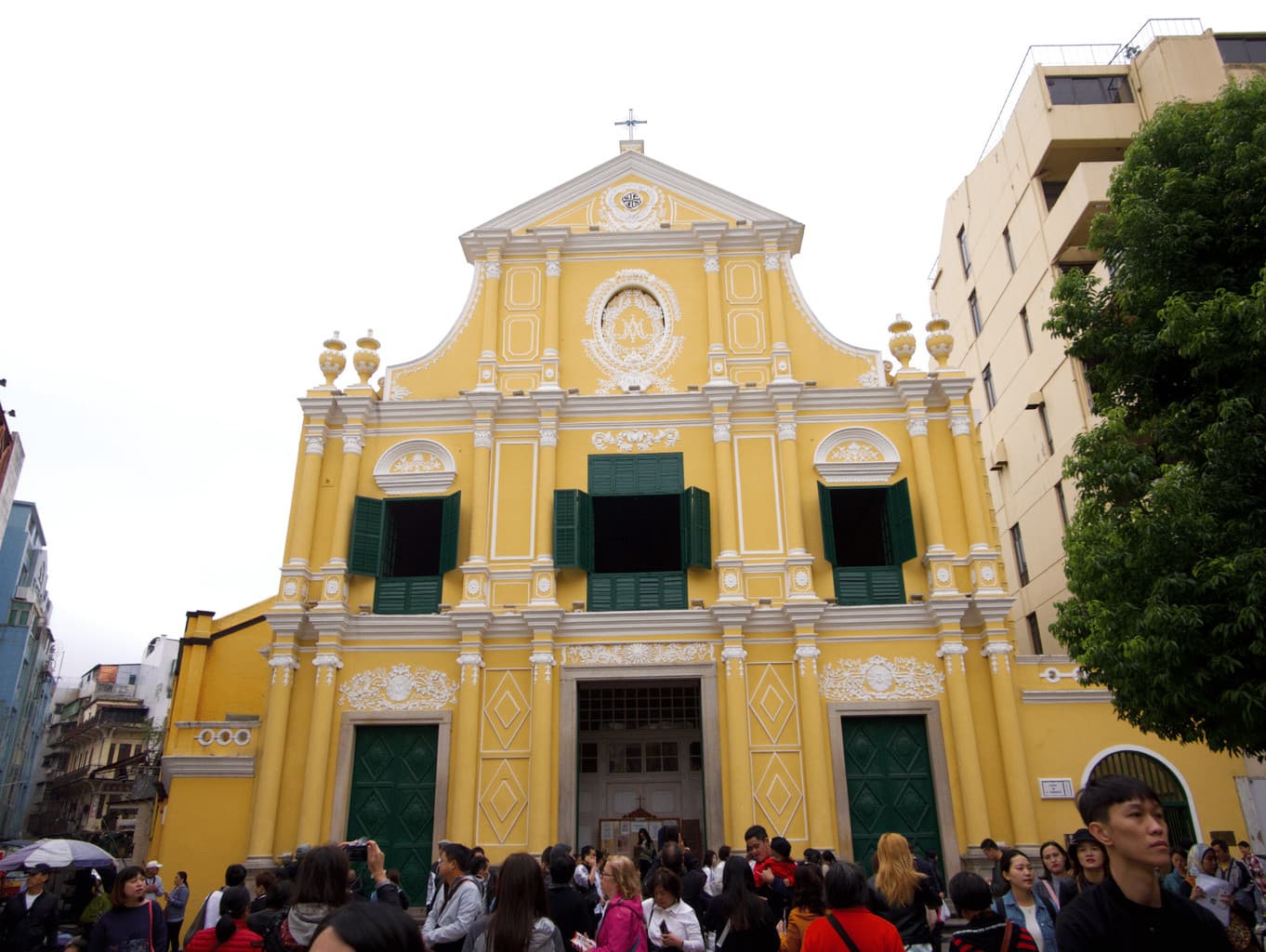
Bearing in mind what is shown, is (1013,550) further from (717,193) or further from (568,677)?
(568,677)

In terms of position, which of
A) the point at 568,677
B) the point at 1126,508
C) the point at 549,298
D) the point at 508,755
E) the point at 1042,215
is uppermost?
the point at 1042,215

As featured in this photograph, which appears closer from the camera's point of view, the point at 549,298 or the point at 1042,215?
the point at 549,298

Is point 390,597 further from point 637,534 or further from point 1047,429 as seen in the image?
point 1047,429

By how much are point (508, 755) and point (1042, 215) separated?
59.2 ft

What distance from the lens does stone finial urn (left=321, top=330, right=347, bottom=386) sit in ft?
55.7

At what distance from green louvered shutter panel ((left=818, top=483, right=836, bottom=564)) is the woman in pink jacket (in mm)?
10229

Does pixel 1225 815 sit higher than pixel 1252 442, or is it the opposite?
pixel 1252 442

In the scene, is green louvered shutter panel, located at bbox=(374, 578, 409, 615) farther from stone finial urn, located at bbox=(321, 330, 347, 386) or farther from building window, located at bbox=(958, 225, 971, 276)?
building window, located at bbox=(958, 225, 971, 276)

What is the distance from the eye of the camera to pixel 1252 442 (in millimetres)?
9070

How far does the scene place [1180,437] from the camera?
9930mm

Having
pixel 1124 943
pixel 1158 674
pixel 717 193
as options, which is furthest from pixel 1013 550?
pixel 1124 943

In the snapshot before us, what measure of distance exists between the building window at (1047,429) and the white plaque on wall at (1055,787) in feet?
32.6

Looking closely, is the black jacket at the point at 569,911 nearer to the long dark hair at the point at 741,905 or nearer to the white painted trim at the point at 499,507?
the long dark hair at the point at 741,905

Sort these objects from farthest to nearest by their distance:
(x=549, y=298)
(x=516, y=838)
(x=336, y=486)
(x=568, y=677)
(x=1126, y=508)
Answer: (x=549, y=298), (x=336, y=486), (x=568, y=677), (x=516, y=838), (x=1126, y=508)
